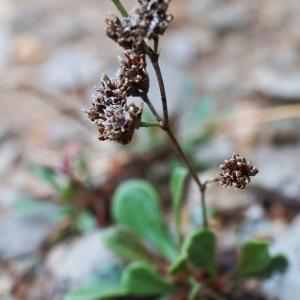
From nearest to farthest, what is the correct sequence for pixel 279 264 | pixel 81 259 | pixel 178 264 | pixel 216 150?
pixel 178 264, pixel 279 264, pixel 81 259, pixel 216 150

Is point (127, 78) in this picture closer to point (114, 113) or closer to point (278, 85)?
point (114, 113)

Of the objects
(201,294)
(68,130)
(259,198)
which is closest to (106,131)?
(201,294)

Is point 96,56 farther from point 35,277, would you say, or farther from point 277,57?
point 35,277

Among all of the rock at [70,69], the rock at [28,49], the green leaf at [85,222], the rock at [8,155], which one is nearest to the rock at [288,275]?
the green leaf at [85,222]

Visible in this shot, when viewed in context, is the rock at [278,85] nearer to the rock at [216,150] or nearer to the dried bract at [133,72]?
the rock at [216,150]

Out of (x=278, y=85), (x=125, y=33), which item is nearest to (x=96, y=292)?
(x=125, y=33)
